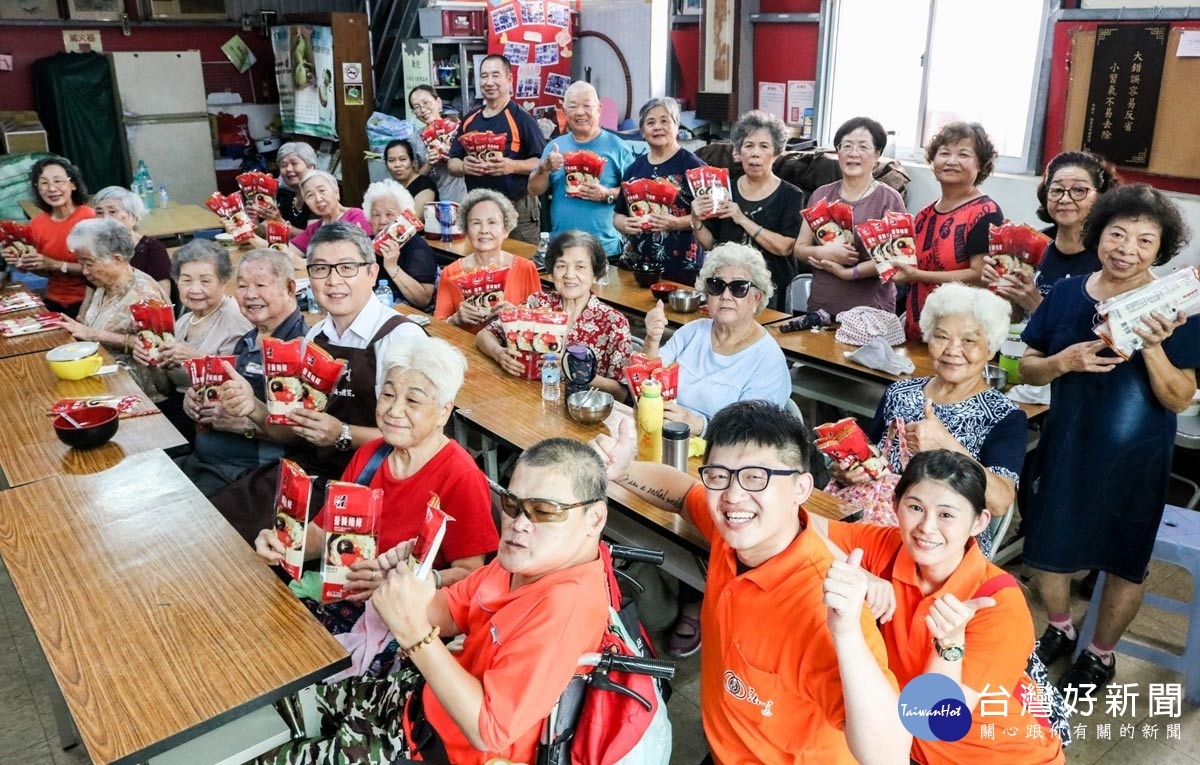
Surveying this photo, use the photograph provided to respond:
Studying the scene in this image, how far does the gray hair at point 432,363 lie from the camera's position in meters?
2.39

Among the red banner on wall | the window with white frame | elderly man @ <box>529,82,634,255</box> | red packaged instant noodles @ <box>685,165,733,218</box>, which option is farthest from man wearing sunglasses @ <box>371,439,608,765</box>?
the red banner on wall

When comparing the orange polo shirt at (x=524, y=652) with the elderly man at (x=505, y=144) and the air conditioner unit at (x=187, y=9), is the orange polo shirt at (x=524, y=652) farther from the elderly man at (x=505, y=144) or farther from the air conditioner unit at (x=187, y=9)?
the air conditioner unit at (x=187, y=9)

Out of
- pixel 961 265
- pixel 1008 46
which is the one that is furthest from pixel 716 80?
pixel 961 265

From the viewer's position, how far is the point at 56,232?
518 centimetres

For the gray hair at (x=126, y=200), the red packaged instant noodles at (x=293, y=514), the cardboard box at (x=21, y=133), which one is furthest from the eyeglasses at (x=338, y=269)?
the cardboard box at (x=21, y=133)

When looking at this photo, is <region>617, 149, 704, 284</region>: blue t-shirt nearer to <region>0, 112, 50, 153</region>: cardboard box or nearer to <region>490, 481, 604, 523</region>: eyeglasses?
<region>490, 481, 604, 523</region>: eyeglasses

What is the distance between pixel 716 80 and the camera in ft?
26.7

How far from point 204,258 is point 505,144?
2.74 meters

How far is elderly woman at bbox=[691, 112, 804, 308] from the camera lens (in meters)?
4.48

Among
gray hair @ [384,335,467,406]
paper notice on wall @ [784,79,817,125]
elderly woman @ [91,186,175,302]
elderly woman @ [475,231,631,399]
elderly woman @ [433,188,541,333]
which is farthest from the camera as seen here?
paper notice on wall @ [784,79,817,125]

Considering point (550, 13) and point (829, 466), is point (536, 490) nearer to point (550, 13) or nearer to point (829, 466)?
point (829, 466)

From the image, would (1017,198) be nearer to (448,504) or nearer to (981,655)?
(981,655)

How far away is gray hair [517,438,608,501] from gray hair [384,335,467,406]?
0.58 meters

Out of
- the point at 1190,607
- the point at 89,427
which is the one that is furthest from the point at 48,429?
the point at 1190,607
